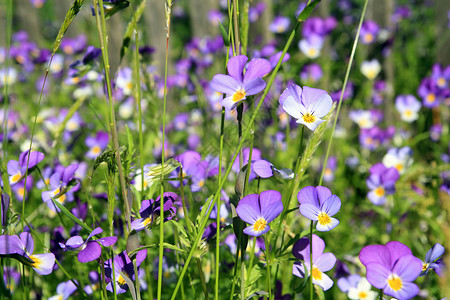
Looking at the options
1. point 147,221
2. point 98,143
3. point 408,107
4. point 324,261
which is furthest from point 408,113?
point 147,221

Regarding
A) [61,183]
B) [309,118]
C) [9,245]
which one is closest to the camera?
[9,245]

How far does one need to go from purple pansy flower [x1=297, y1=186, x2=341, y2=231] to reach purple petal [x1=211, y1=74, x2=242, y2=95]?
0.77ft

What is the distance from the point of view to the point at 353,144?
304 cm

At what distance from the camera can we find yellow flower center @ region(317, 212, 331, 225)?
83 centimetres

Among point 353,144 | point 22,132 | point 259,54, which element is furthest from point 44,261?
point 353,144

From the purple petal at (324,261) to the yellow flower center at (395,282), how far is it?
0.48ft

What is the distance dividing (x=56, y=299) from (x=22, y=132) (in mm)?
1864

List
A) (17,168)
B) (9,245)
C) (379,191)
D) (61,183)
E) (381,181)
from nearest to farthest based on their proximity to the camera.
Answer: (9,245), (61,183), (17,168), (381,181), (379,191)

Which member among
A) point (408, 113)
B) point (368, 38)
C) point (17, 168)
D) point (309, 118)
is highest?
point (309, 118)

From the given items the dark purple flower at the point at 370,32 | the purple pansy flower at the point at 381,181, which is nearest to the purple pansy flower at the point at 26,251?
the purple pansy flower at the point at 381,181

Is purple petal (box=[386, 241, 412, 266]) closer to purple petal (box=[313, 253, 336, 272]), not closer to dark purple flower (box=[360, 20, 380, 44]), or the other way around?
purple petal (box=[313, 253, 336, 272])

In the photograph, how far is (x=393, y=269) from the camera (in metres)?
0.80

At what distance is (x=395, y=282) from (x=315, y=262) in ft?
0.61

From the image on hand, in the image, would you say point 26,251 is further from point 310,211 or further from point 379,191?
point 379,191
